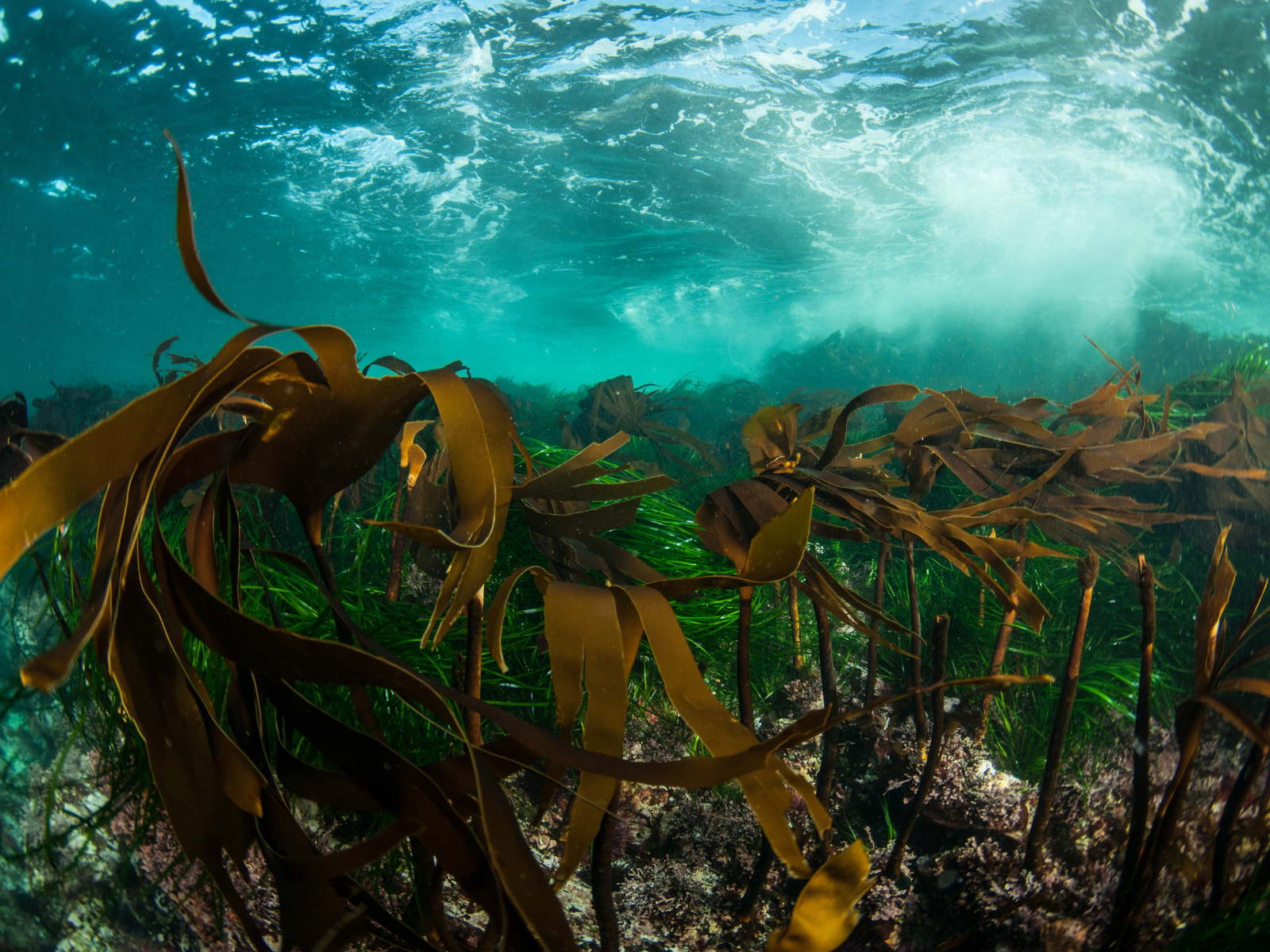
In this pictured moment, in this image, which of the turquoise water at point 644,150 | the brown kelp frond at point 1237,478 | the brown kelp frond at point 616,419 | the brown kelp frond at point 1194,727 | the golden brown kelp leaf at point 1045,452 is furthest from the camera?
the turquoise water at point 644,150

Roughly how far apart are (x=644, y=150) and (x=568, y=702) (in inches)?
644

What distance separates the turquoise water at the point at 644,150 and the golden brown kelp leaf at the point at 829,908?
42.1 feet

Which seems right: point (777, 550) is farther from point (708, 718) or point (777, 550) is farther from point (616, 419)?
point (616, 419)

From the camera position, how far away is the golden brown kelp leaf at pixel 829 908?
73 centimetres

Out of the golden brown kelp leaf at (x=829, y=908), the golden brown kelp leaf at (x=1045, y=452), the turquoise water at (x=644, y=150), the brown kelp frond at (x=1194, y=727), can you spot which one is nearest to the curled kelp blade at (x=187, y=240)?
the golden brown kelp leaf at (x=829, y=908)

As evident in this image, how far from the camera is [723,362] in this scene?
2315 inches

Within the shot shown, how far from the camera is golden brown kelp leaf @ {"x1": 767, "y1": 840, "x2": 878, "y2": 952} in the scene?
2.40 ft

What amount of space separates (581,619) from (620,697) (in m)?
0.13

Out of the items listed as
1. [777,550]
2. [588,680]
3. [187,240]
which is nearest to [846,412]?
[777,550]

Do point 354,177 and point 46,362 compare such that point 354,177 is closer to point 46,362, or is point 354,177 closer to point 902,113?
point 902,113

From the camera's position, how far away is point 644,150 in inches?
569

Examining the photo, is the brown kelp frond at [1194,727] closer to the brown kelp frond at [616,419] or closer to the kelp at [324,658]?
the kelp at [324,658]

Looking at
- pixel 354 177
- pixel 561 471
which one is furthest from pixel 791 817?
pixel 354 177

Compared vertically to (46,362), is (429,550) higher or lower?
higher
